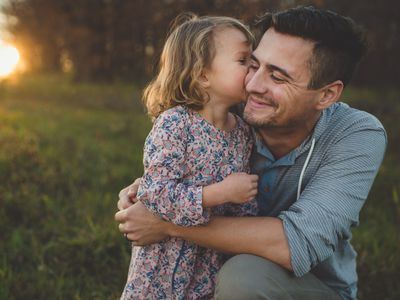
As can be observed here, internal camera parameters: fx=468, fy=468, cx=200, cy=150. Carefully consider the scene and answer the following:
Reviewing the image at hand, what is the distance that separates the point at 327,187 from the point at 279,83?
0.66m

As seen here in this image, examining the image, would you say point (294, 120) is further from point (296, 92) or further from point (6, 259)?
point (6, 259)

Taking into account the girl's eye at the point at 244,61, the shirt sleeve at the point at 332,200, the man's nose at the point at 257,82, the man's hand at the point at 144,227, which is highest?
the girl's eye at the point at 244,61

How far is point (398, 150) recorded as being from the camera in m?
5.77

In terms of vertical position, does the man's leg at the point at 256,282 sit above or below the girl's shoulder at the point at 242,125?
below

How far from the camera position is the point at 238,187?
2.07m

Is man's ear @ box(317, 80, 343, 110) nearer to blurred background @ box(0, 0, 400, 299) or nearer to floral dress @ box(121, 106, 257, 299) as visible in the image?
floral dress @ box(121, 106, 257, 299)

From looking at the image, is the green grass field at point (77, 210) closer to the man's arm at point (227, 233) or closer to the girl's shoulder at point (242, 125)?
the man's arm at point (227, 233)

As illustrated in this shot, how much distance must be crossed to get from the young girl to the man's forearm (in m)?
0.12

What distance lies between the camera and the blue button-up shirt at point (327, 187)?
6.88ft

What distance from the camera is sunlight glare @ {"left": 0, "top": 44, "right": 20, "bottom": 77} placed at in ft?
49.1

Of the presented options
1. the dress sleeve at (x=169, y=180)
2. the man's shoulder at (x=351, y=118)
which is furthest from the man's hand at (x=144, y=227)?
the man's shoulder at (x=351, y=118)

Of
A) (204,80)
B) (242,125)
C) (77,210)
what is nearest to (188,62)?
(204,80)

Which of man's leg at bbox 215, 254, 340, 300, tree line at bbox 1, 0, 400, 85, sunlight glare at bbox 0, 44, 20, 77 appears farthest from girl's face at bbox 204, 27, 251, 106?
sunlight glare at bbox 0, 44, 20, 77

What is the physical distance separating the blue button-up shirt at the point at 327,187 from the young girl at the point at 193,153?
16cm
